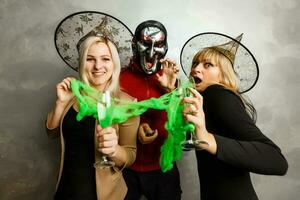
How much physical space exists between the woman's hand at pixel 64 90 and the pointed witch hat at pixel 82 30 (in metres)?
0.36

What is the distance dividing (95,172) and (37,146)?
87 centimetres

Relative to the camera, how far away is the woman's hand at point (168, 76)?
1.58 meters

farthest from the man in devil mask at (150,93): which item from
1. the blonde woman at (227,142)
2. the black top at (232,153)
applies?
the black top at (232,153)

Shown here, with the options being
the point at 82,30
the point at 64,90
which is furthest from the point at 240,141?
the point at 82,30

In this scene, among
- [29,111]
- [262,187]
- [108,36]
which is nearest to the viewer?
[108,36]

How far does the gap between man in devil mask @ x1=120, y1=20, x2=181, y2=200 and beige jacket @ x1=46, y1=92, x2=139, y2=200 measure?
221 mm

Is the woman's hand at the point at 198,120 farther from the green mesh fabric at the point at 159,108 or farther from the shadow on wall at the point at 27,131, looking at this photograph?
the shadow on wall at the point at 27,131

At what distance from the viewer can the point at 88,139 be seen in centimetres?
127

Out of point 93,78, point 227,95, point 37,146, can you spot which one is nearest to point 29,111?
point 37,146

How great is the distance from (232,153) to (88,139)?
1.89ft

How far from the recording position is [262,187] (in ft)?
7.30

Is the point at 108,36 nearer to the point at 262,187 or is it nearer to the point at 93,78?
the point at 93,78

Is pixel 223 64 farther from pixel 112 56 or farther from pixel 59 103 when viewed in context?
pixel 59 103

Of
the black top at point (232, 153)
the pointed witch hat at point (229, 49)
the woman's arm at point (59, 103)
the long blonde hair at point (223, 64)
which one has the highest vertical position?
the pointed witch hat at point (229, 49)
